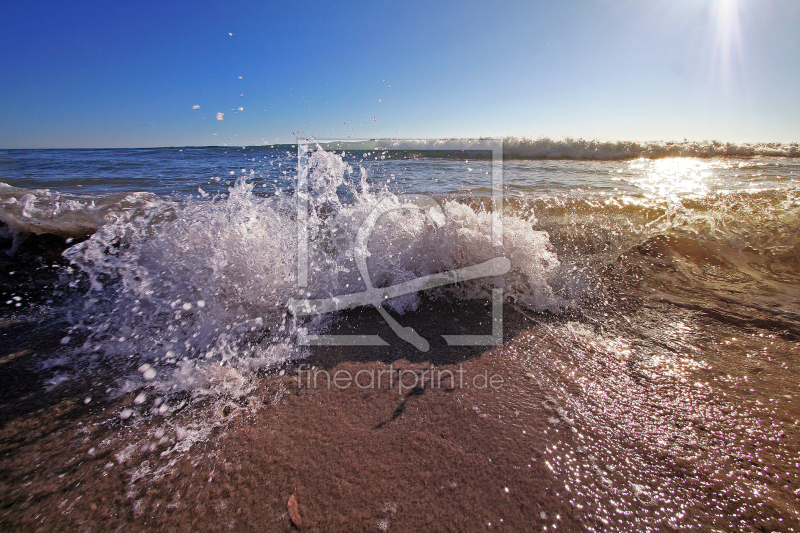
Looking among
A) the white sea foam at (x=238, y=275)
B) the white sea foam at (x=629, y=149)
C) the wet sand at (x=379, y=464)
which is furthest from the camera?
the white sea foam at (x=629, y=149)

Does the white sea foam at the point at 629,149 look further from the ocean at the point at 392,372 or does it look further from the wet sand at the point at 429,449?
the wet sand at the point at 429,449

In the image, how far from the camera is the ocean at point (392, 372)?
1.01 metres

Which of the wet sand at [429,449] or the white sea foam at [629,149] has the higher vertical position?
the white sea foam at [629,149]

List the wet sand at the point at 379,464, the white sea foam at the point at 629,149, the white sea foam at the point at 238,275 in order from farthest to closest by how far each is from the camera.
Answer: the white sea foam at the point at 629,149 < the white sea foam at the point at 238,275 < the wet sand at the point at 379,464

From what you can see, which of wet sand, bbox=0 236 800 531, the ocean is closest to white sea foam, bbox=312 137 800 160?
the ocean

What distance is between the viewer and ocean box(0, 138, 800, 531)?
1.01m

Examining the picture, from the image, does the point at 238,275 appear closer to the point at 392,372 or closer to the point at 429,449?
the point at 392,372

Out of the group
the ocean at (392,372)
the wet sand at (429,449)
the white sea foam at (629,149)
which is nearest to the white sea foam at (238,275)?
the ocean at (392,372)

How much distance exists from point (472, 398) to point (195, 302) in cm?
168

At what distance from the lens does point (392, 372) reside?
5.27 feet

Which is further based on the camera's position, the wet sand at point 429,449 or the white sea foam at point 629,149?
the white sea foam at point 629,149

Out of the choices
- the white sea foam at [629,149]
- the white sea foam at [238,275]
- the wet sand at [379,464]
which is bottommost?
the wet sand at [379,464]

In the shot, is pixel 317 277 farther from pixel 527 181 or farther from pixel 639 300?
pixel 527 181

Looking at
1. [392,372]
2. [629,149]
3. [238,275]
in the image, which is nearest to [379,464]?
[392,372]
